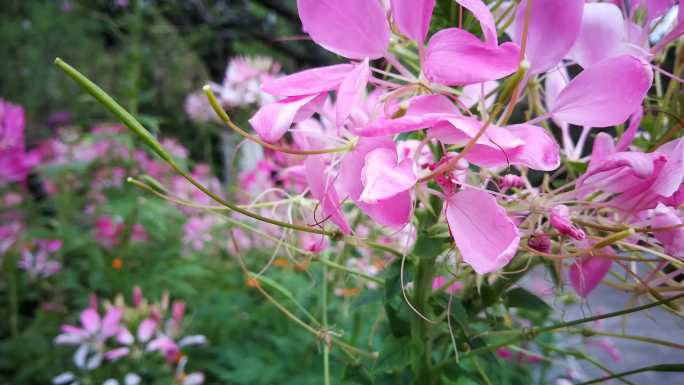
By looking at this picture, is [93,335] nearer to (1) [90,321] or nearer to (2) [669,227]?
(1) [90,321]

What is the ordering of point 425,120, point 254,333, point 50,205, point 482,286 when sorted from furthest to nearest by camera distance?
point 50,205 → point 254,333 → point 482,286 → point 425,120

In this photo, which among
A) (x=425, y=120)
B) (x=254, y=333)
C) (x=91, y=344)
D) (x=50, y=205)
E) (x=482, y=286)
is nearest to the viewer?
(x=425, y=120)

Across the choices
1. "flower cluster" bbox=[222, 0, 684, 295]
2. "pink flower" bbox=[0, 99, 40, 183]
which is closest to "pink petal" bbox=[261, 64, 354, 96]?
"flower cluster" bbox=[222, 0, 684, 295]

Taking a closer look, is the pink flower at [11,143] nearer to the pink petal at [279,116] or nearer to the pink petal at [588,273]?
the pink petal at [279,116]

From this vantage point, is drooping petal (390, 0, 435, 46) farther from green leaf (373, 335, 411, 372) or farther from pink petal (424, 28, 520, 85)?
green leaf (373, 335, 411, 372)

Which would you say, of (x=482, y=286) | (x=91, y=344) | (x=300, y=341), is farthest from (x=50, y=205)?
(x=482, y=286)

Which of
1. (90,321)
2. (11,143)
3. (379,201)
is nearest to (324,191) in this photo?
(379,201)

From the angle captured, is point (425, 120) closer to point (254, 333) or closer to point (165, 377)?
point (165, 377)

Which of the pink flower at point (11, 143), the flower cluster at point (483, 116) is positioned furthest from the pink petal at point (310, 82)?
the pink flower at point (11, 143)
